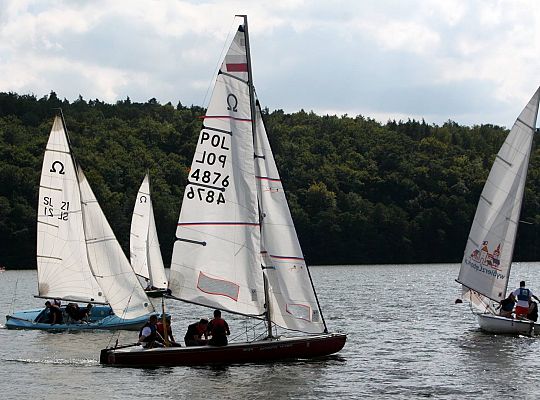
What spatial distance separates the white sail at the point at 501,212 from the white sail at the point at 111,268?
12401 millimetres

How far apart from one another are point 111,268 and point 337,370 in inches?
393

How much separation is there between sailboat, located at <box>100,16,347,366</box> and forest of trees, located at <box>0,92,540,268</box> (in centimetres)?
8707

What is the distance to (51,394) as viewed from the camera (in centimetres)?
3177

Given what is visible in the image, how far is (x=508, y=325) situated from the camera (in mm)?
42531

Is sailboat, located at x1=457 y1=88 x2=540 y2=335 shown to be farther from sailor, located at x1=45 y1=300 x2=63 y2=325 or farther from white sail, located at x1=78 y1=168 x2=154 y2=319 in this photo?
sailor, located at x1=45 y1=300 x2=63 y2=325

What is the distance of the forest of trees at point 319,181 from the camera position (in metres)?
126

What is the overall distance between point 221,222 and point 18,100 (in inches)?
5526

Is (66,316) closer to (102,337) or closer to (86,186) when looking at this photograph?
(102,337)

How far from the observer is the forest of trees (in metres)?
126

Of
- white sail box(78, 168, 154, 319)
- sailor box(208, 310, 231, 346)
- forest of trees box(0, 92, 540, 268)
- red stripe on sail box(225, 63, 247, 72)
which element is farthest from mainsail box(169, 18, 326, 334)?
forest of trees box(0, 92, 540, 268)

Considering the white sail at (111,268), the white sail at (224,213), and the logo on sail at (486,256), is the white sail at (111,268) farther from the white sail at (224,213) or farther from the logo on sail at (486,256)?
the logo on sail at (486,256)

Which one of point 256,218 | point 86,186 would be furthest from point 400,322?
point 256,218

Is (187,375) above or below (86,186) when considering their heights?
below

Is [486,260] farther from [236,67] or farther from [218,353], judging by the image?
[236,67]
